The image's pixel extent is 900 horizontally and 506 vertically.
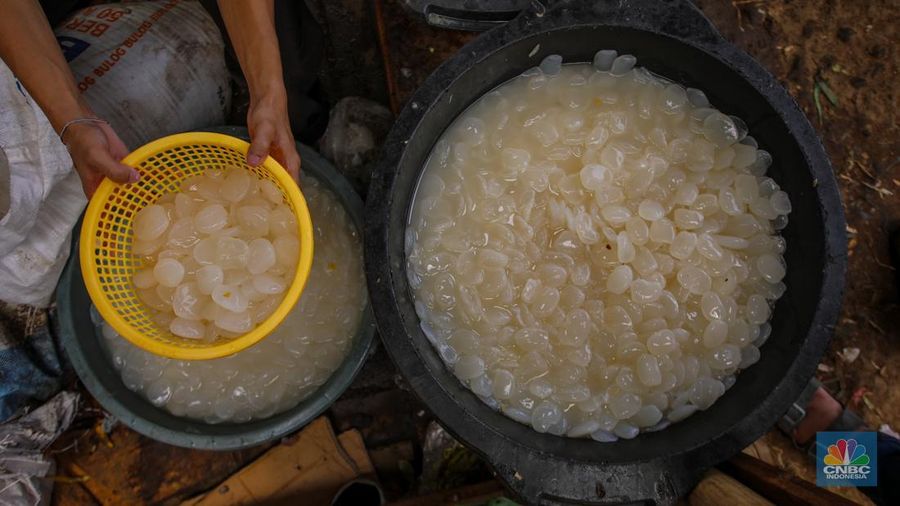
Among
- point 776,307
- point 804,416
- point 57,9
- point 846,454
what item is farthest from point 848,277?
point 57,9

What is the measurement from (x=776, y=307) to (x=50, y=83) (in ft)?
7.49

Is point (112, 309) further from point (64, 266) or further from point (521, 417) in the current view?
point (521, 417)

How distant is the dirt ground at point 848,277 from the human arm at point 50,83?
1302 millimetres

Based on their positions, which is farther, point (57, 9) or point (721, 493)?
point (57, 9)

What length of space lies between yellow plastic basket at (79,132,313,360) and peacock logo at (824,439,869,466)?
2341 mm

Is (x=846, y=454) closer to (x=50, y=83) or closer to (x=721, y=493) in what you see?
(x=721, y=493)

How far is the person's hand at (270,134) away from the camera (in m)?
1.60

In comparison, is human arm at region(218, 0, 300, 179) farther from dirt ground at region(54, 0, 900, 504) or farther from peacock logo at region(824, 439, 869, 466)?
peacock logo at region(824, 439, 869, 466)

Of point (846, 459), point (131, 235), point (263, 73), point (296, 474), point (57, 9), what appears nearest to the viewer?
point (263, 73)

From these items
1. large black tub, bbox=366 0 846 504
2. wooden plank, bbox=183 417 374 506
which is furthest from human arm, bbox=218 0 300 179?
wooden plank, bbox=183 417 374 506

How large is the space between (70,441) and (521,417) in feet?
7.21

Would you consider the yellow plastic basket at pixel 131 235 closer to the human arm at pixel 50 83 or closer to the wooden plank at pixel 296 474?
the human arm at pixel 50 83

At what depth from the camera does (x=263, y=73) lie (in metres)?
1.70

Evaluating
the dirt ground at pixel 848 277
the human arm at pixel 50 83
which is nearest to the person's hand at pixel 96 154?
the human arm at pixel 50 83
